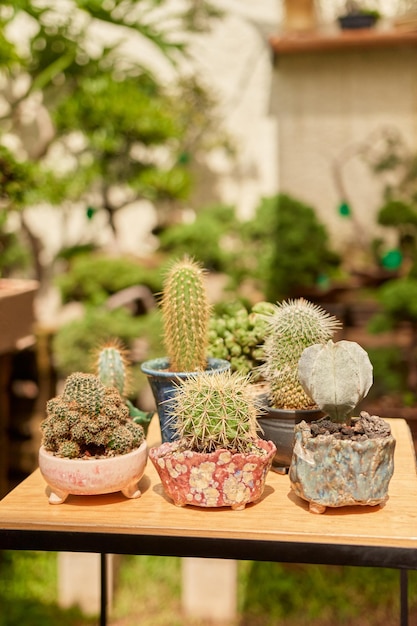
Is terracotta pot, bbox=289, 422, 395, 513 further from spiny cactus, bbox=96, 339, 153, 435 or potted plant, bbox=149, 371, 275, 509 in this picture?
spiny cactus, bbox=96, 339, 153, 435

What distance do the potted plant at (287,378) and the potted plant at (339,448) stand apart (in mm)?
144

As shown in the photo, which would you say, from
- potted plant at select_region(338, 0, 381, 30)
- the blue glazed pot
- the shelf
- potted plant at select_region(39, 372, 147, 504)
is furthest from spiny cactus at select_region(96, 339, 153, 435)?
potted plant at select_region(338, 0, 381, 30)

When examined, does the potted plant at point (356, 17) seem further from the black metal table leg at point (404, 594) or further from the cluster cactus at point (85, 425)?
the cluster cactus at point (85, 425)

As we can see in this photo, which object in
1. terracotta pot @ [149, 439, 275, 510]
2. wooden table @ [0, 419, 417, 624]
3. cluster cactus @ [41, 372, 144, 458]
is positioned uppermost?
cluster cactus @ [41, 372, 144, 458]

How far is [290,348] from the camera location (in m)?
1.50

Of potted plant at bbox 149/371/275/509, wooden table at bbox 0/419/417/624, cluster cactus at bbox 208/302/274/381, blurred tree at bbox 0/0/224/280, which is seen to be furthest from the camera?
blurred tree at bbox 0/0/224/280

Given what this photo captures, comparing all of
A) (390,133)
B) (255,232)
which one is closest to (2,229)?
(255,232)

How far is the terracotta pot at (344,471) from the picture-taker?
4.17 ft

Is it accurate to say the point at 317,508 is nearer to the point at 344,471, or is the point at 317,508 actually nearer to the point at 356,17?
the point at 344,471

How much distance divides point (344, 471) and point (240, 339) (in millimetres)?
525

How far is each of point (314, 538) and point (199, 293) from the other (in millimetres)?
560

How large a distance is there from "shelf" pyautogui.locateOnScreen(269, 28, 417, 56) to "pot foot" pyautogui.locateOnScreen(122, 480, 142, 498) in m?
3.84

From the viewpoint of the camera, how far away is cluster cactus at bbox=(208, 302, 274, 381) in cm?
173

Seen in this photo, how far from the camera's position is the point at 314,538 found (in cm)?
121
